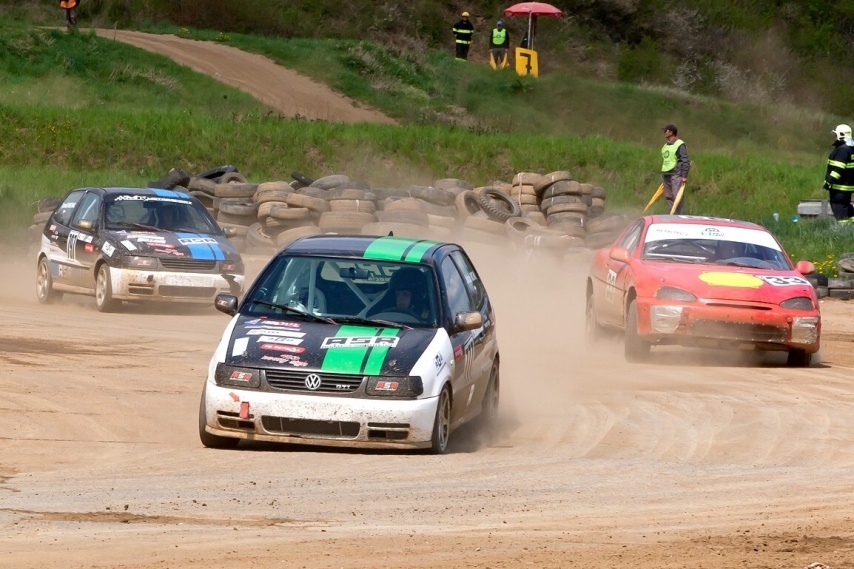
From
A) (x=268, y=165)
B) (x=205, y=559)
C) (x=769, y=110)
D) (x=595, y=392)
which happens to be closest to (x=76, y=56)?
(x=268, y=165)

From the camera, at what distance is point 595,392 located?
12648 mm

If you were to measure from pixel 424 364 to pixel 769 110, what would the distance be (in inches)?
1859

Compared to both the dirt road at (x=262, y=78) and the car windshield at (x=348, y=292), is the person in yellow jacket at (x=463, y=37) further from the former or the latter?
the car windshield at (x=348, y=292)

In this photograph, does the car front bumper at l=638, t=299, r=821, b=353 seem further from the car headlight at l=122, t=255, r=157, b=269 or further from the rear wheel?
the car headlight at l=122, t=255, r=157, b=269

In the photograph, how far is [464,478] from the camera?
849 cm

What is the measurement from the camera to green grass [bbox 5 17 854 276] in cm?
3356

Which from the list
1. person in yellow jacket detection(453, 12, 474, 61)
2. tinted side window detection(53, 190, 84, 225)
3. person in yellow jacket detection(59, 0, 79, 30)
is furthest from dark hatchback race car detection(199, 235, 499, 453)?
person in yellow jacket detection(453, 12, 474, 61)

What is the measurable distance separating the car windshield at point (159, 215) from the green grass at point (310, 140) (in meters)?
7.89

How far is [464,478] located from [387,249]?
7.90ft

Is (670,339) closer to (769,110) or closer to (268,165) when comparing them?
(268,165)

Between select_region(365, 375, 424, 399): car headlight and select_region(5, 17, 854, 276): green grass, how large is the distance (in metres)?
15.4

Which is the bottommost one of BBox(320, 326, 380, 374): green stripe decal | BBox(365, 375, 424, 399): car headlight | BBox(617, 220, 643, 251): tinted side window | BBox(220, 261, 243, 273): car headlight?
BBox(220, 261, 243, 273): car headlight

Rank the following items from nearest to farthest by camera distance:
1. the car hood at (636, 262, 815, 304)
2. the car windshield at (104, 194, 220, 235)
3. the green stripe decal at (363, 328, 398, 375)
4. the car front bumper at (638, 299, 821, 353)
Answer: the green stripe decal at (363, 328, 398, 375) → the car front bumper at (638, 299, 821, 353) → the car hood at (636, 262, 815, 304) → the car windshield at (104, 194, 220, 235)

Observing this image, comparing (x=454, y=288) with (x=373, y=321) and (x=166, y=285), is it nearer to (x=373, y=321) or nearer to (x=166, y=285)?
(x=373, y=321)
